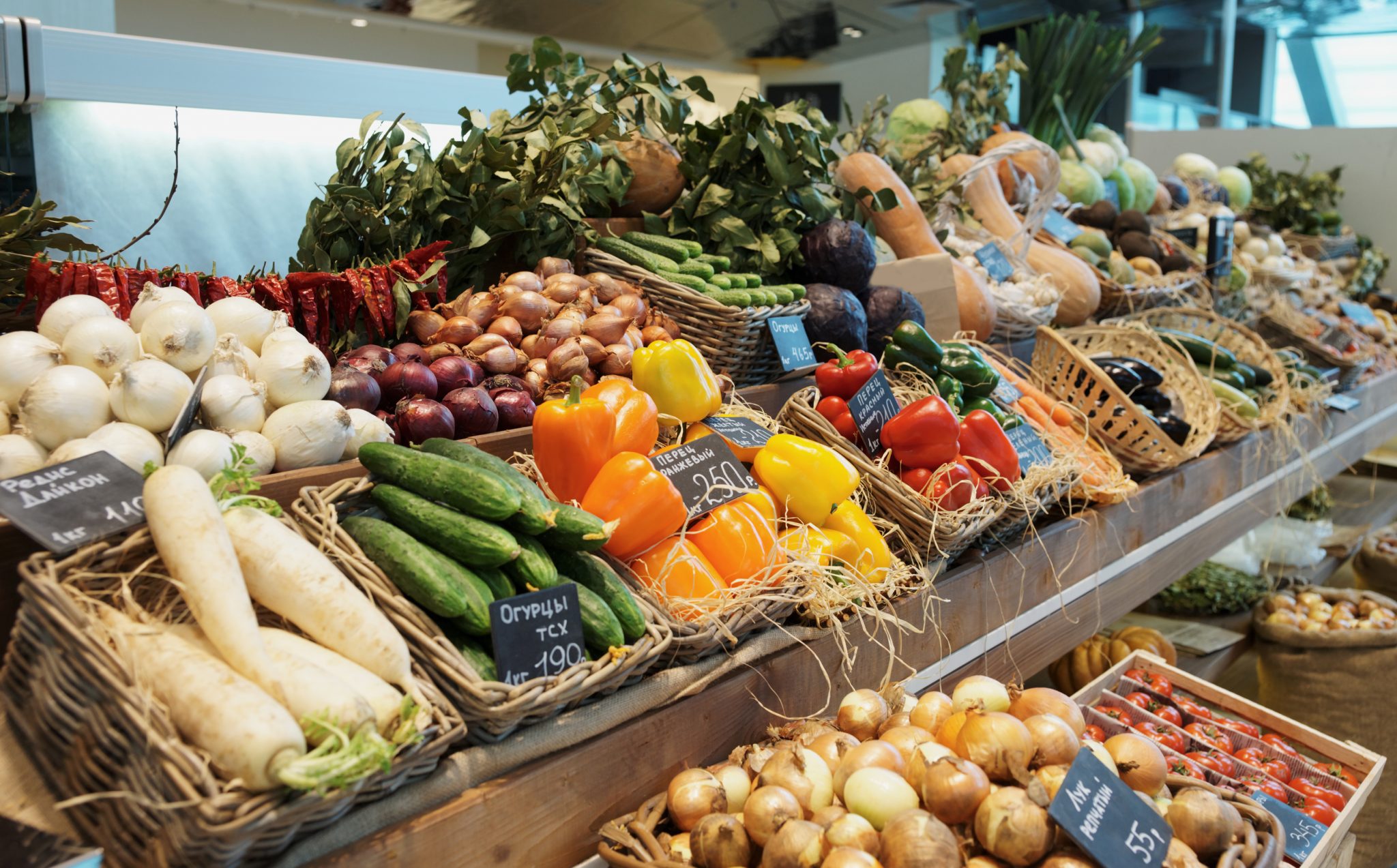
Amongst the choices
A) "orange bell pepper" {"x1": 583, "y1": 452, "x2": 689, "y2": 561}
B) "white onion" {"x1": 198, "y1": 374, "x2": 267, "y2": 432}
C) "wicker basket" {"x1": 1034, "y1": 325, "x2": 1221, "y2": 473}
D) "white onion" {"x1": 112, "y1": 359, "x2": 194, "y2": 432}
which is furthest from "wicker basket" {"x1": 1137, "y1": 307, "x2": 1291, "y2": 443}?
"white onion" {"x1": 112, "y1": 359, "x2": 194, "y2": 432}

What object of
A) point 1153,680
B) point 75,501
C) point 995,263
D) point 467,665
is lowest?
point 1153,680

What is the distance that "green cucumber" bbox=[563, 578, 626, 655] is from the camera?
1405mm

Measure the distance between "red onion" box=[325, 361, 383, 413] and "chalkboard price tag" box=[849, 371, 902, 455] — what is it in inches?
38.1

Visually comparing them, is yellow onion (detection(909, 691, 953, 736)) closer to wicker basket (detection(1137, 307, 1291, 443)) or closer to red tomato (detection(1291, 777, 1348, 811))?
red tomato (detection(1291, 777, 1348, 811))

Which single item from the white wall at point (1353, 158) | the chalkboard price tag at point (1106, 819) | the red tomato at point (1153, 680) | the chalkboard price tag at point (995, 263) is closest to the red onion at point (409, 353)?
the chalkboard price tag at point (1106, 819)

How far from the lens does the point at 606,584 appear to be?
58.9 inches

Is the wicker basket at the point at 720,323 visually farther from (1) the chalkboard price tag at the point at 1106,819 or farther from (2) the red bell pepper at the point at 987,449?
(1) the chalkboard price tag at the point at 1106,819

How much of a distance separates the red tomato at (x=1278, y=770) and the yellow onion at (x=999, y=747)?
40.7 inches

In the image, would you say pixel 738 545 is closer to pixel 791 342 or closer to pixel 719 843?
pixel 719 843

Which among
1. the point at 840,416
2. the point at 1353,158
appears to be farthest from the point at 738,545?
the point at 1353,158

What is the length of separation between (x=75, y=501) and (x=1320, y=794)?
2.32 metres

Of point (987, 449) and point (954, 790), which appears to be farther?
point (987, 449)

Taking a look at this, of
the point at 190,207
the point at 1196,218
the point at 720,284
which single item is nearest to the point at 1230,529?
the point at 720,284

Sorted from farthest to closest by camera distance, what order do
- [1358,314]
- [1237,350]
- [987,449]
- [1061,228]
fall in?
[1358,314], [1061,228], [1237,350], [987,449]
